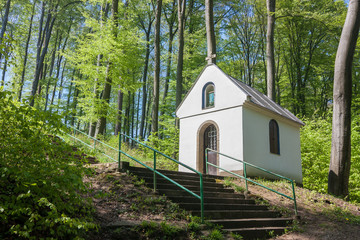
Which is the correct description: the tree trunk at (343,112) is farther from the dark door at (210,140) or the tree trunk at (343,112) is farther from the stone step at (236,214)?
the stone step at (236,214)

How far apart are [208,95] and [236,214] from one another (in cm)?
711

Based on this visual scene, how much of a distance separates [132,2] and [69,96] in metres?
12.1

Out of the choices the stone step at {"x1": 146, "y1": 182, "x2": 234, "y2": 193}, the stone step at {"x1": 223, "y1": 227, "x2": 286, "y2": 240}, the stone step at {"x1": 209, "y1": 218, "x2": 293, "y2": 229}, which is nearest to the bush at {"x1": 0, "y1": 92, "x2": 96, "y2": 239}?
the stone step at {"x1": 146, "y1": 182, "x2": 234, "y2": 193}

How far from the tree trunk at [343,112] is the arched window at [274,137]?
89.3 inches

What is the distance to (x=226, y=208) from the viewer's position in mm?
7352

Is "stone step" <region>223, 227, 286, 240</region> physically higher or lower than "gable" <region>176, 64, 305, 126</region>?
lower

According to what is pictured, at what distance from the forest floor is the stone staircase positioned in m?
0.32

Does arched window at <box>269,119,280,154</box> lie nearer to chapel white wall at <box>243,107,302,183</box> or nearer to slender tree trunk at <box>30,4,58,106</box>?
chapel white wall at <box>243,107,302,183</box>

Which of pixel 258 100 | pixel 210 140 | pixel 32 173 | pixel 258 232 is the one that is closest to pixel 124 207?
pixel 32 173

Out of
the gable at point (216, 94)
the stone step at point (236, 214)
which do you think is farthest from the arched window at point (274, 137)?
the stone step at point (236, 214)

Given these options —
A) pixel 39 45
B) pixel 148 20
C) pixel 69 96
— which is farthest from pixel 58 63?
pixel 148 20

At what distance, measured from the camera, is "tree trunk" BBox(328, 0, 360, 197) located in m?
11.5

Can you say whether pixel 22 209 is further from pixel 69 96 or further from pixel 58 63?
pixel 58 63

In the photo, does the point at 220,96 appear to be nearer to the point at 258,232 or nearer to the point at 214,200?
the point at 214,200
